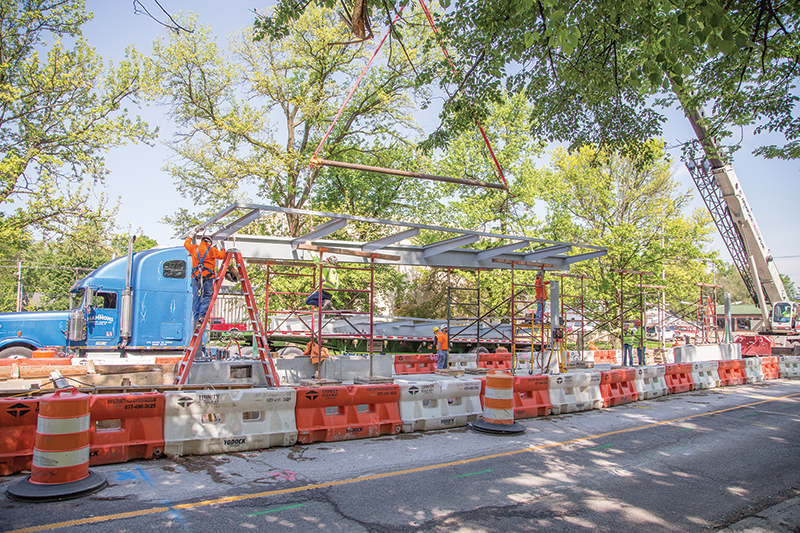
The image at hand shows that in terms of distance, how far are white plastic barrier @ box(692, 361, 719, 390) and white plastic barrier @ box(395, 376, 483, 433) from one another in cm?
933

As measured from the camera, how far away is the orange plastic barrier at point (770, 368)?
18703mm

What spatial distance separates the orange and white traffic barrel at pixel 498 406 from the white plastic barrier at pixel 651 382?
5795 millimetres

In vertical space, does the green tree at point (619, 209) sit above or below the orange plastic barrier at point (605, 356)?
above

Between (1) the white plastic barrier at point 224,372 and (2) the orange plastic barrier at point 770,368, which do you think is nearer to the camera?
(1) the white plastic barrier at point 224,372

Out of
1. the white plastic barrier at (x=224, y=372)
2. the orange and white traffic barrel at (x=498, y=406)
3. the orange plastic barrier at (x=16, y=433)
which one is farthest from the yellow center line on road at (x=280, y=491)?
the white plastic barrier at (x=224, y=372)

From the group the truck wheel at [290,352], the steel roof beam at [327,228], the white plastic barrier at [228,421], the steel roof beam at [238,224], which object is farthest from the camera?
the truck wheel at [290,352]

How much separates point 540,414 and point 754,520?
5.57 metres

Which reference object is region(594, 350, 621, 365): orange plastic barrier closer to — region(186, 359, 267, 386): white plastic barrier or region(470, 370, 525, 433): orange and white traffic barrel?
region(470, 370, 525, 433): orange and white traffic barrel

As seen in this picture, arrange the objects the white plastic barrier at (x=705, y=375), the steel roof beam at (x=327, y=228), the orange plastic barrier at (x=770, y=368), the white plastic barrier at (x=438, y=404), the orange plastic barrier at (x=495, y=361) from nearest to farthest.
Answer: the white plastic barrier at (x=438, y=404)
the steel roof beam at (x=327, y=228)
the white plastic barrier at (x=705, y=375)
the orange plastic barrier at (x=495, y=361)
the orange plastic barrier at (x=770, y=368)

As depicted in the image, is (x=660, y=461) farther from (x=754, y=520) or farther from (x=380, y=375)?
(x=380, y=375)

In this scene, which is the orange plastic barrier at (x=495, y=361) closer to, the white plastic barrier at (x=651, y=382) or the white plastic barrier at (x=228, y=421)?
the white plastic barrier at (x=651, y=382)

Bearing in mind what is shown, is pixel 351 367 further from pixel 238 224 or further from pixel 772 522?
pixel 772 522

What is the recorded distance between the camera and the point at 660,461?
737 cm

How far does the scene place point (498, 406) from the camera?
9.02m
